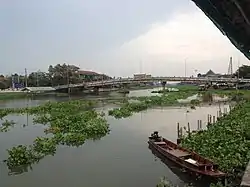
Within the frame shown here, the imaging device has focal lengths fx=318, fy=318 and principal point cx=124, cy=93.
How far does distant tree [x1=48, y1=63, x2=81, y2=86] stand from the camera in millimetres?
73188

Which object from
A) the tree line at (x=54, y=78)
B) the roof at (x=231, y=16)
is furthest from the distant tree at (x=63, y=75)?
the roof at (x=231, y=16)

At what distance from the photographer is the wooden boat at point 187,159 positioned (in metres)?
11.1

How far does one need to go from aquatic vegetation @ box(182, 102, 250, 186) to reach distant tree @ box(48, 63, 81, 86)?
57540 mm

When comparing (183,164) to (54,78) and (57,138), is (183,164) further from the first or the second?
(54,78)

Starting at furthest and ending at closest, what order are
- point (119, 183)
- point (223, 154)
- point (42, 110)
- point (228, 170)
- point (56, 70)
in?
point (56, 70), point (42, 110), point (223, 154), point (119, 183), point (228, 170)

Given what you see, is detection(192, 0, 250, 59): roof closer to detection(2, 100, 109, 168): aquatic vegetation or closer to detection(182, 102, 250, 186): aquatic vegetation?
detection(182, 102, 250, 186): aquatic vegetation

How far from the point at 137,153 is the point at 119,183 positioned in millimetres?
4287

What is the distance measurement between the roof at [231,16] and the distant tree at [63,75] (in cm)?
7002

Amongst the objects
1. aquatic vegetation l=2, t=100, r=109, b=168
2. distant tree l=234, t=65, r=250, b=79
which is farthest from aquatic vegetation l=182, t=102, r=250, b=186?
distant tree l=234, t=65, r=250, b=79

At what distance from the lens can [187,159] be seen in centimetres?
1271

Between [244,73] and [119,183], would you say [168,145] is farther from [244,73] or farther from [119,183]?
[244,73]

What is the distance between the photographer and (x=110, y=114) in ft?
106

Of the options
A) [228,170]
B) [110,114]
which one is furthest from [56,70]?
[228,170]

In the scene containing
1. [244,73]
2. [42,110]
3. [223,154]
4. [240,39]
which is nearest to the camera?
[240,39]
